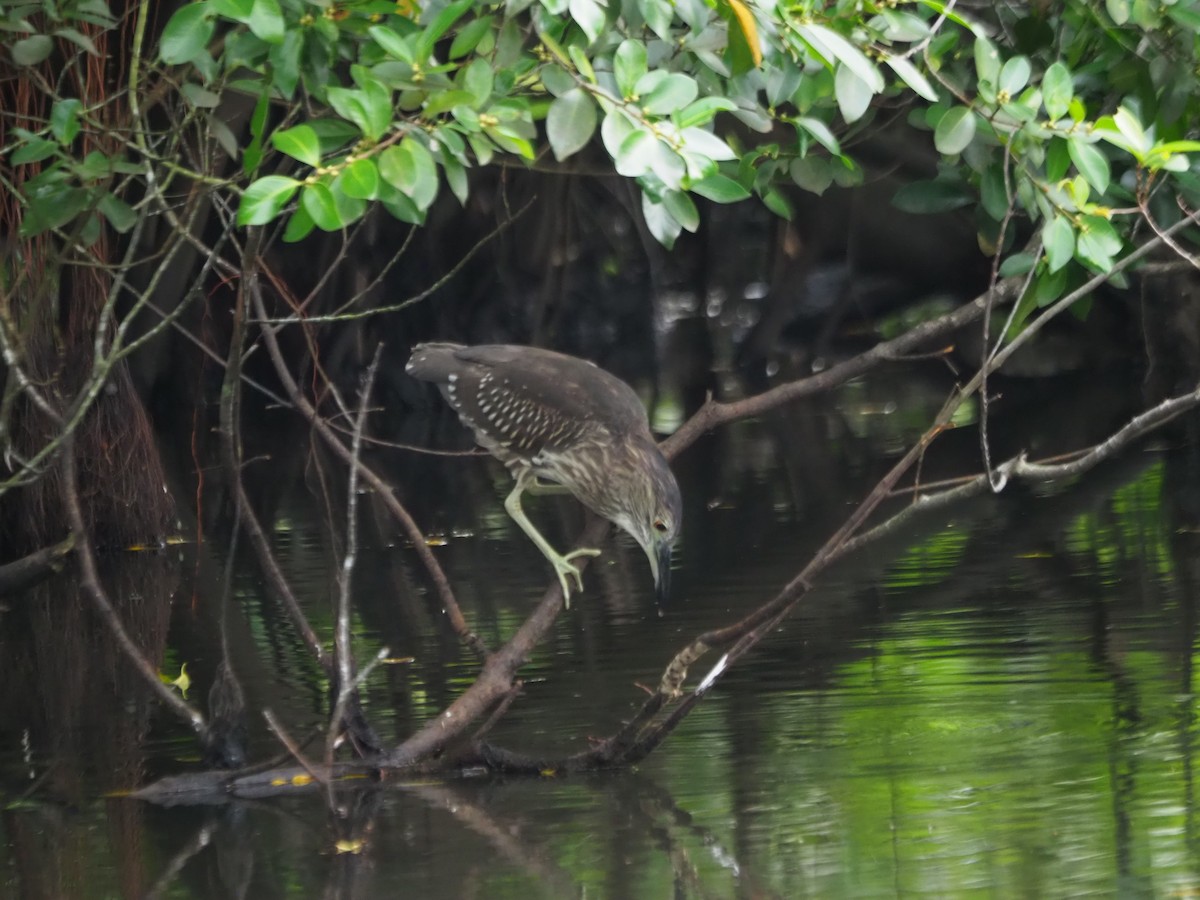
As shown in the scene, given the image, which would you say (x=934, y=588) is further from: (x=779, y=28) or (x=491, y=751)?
(x=779, y=28)

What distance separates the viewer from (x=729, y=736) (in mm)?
3811

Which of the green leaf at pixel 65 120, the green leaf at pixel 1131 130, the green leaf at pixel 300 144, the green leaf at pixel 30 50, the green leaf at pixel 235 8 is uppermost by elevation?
the green leaf at pixel 30 50

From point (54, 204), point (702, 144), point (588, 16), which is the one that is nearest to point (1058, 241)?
point (702, 144)

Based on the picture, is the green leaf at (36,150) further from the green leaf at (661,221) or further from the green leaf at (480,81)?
the green leaf at (661,221)

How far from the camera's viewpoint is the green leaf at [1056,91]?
3066 mm

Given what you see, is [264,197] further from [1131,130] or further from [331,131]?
[1131,130]

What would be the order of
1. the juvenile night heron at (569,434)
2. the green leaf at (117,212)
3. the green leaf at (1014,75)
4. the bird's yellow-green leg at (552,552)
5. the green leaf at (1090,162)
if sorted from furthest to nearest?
the juvenile night heron at (569,434) → the bird's yellow-green leg at (552,552) → the green leaf at (117,212) → the green leaf at (1014,75) → the green leaf at (1090,162)

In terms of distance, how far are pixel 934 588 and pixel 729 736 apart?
158 centimetres

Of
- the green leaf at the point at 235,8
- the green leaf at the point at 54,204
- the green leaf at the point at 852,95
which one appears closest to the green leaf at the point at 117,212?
the green leaf at the point at 54,204

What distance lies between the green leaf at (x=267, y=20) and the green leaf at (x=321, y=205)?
233mm

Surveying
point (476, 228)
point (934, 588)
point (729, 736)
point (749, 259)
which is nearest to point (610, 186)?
point (476, 228)

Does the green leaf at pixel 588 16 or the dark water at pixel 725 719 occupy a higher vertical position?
the green leaf at pixel 588 16

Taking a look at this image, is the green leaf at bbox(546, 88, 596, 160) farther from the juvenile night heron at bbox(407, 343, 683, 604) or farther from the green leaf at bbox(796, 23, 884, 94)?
the juvenile night heron at bbox(407, 343, 683, 604)

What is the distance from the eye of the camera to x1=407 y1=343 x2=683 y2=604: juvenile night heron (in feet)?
14.9
